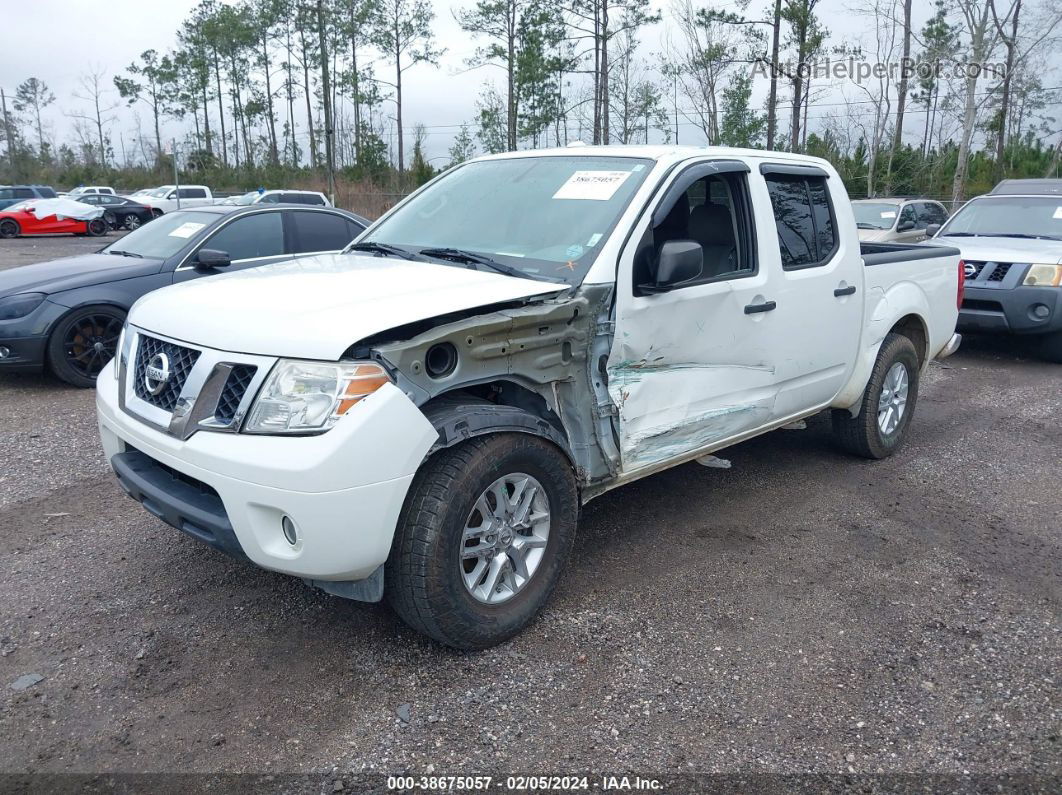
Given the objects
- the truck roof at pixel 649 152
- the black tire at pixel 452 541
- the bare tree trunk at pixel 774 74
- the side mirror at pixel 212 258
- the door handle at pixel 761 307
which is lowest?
the black tire at pixel 452 541

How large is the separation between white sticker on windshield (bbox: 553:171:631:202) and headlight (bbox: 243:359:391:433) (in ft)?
5.15

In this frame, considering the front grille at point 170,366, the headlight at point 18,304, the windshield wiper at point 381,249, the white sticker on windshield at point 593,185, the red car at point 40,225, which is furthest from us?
the red car at point 40,225

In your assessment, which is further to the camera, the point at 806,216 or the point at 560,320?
the point at 806,216

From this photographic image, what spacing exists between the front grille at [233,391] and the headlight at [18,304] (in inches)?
198

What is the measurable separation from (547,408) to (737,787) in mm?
1533

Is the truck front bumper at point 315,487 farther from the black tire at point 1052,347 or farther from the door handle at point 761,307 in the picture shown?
the black tire at point 1052,347

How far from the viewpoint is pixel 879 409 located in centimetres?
558

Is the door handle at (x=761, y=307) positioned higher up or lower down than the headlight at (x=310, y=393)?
higher up

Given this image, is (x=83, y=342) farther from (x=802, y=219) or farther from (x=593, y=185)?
(x=802, y=219)

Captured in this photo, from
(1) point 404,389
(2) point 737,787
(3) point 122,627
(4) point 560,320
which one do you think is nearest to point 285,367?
(1) point 404,389

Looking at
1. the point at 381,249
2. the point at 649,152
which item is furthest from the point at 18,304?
the point at 649,152

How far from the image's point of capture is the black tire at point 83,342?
702 cm

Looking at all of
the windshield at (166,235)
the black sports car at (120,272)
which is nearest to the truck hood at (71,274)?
the black sports car at (120,272)

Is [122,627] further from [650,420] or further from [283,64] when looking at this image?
[283,64]
